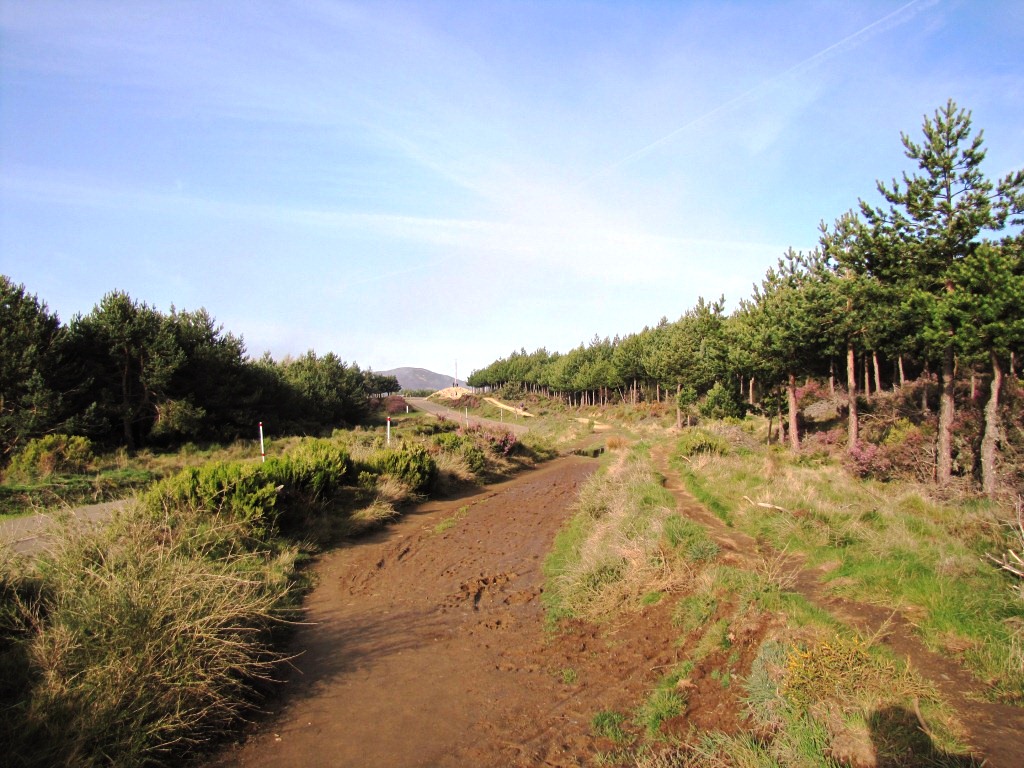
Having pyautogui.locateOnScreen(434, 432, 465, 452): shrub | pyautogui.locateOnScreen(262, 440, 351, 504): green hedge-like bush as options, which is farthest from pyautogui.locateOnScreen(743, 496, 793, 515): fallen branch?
pyautogui.locateOnScreen(434, 432, 465, 452): shrub

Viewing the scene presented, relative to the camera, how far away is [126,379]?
86.3ft

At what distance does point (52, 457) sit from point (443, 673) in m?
18.0

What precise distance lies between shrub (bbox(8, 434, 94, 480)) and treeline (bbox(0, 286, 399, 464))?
1.88m

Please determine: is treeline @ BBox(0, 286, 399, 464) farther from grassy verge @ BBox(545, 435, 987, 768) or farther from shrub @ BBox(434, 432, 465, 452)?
grassy verge @ BBox(545, 435, 987, 768)

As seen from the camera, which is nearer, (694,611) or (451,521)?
(694,611)

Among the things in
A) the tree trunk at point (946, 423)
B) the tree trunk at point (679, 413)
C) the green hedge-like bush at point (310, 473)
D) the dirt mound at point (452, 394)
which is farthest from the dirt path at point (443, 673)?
the dirt mound at point (452, 394)

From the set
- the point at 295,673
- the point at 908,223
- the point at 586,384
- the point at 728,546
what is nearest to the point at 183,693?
the point at 295,673

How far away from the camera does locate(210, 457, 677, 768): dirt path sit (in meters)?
4.88

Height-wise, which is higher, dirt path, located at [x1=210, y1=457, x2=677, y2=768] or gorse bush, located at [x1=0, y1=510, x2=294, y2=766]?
gorse bush, located at [x1=0, y1=510, x2=294, y2=766]

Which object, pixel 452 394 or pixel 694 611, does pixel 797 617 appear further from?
pixel 452 394

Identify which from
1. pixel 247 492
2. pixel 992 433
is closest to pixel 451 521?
pixel 247 492

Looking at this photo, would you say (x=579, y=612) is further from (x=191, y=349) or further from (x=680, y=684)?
(x=191, y=349)

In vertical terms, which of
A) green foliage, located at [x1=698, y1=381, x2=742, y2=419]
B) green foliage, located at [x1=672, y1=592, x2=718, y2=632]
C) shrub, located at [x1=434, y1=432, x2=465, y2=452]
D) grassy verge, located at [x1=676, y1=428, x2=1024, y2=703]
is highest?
green foliage, located at [x1=698, y1=381, x2=742, y2=419]

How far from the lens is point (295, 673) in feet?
20.5
